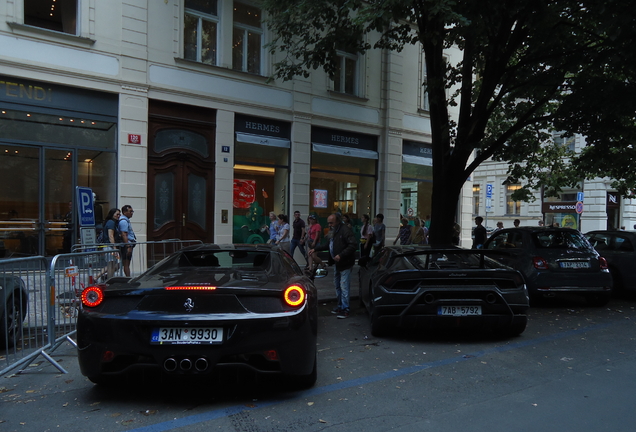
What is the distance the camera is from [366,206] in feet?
56.7

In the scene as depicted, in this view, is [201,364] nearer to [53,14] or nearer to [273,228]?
[273,228]

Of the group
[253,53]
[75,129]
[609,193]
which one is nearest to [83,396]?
[75,129]

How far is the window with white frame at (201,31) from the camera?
13188 millimetres

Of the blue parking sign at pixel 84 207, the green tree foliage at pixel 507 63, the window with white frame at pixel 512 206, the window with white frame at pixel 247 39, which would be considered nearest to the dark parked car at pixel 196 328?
the blue parking sign at pixel 84 207

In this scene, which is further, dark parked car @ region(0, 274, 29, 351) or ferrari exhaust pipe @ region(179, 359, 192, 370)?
dark parked car @ region(0, 274, 29, 351)

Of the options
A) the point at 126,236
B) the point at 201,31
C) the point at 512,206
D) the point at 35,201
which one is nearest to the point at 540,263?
the point at 126,236

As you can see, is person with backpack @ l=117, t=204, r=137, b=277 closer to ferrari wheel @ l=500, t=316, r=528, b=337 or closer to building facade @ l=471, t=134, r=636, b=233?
ferrari wheel @ l=500, t=316, r=528, b=337

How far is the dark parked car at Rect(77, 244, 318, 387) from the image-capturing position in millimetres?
3809

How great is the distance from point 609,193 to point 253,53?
29.2 metres

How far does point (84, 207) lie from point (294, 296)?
6.03 m

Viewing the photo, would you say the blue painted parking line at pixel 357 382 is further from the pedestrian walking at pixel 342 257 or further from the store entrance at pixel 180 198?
the store entrance at pixel 180 198

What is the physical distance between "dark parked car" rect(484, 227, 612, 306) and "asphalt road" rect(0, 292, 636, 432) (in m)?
2.54

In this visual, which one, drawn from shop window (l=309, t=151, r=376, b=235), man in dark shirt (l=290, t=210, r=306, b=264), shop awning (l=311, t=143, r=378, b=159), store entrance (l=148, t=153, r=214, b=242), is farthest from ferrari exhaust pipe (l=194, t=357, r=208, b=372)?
shop awning (l=311, t=143, r=378, b=159)

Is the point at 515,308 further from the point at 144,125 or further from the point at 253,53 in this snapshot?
the point at 253,53
